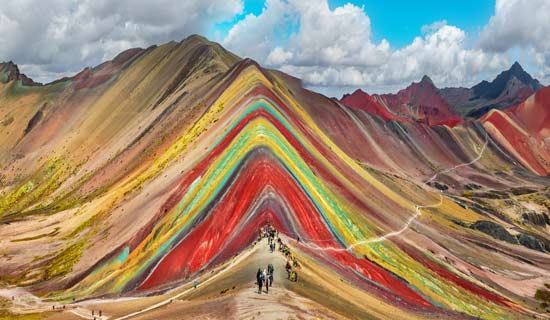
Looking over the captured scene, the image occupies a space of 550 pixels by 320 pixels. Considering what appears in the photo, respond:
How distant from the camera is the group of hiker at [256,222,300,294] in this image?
30797mm

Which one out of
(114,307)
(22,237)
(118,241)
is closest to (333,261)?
(114,307)

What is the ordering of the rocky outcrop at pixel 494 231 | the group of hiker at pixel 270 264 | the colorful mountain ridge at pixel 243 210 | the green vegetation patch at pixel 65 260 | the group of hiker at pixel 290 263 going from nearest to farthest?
the group of hiker at pixel 270 264
the group of hiker at pixel 290 263
the colorful mountain ridge at pixel 243 210
the green vegetation patch at pixel 65 260
the rocky outcrop at pixel 494 231

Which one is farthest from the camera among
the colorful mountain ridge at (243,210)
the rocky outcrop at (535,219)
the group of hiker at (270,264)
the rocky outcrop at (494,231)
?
the rocky outcrop at (535,219)

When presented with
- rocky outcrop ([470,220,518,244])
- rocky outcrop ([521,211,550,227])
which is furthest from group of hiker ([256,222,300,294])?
rocky outcrop ([521,211,550,227])

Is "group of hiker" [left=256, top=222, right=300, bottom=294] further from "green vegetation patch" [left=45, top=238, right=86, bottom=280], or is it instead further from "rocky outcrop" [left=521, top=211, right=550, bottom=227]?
"rocky outcrop" [left=521, top=211, right=550, bottom=227]

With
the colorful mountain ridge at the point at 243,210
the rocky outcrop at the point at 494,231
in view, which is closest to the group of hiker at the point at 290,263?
the colorful mountain ridge at the point at 243,210

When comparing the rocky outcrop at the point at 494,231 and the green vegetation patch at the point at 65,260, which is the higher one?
the rocky outcrop at the point at 494,231

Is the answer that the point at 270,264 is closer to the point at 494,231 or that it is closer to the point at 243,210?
the point at 243,210

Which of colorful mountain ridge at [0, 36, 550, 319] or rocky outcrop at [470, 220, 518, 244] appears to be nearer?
colorful mountain ridge at [0, 36, 550, 319]

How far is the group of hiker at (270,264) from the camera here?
30.8 meters

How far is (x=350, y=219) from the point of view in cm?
6588

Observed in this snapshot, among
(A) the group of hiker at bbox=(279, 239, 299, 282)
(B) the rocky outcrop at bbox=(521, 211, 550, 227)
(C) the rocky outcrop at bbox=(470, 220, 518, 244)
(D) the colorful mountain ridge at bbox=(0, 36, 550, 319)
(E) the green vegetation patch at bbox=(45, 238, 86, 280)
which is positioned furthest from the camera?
(B) the rocky outcrop at bbox=(521, 211, 550, 227)

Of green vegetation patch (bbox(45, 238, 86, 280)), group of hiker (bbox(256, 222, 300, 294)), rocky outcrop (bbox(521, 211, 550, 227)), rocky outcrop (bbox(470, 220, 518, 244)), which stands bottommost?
group of hiker (bbox(256, 222, 300, 294))

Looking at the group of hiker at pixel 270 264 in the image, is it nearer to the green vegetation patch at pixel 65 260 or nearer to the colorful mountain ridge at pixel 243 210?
the colorful mountain ridge at pixel 243 210
